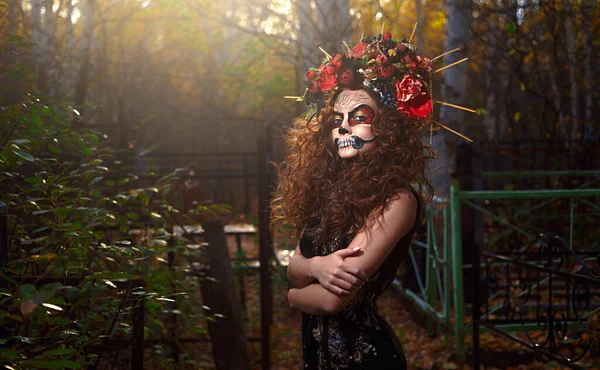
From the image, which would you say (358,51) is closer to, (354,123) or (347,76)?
(347,76)

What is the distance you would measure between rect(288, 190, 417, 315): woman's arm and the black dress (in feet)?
0.35

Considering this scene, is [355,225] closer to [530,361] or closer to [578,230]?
[530,361]

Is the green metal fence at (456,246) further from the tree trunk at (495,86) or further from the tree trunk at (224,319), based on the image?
the tree trunk at (495,86)

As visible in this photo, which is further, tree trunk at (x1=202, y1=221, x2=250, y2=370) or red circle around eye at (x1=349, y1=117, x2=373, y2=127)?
tree trunk at (x1=202, y1=221, x2=250, y2=370)

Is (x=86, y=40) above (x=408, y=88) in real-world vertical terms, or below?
above

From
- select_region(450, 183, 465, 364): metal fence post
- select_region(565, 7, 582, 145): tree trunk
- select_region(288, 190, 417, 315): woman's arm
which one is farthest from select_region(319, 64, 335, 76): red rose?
select_region(565, 7, 582, 145): tree trunk

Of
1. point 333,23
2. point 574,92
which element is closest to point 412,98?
point 333,23

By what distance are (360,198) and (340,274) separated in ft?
1.09

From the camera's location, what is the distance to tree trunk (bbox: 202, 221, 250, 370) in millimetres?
5219

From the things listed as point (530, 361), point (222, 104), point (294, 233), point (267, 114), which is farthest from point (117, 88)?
point (294, 233)

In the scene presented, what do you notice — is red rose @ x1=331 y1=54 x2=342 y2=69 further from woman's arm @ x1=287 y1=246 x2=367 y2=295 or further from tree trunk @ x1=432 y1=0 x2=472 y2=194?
tree trunk @ x1=432 y1=0 x2=472 y2=194

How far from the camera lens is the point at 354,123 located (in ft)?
8.89

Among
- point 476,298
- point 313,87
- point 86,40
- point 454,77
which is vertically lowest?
point 476,298

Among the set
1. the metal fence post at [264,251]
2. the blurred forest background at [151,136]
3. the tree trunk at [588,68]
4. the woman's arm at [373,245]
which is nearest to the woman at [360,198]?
the woman's arm at [373,245]
